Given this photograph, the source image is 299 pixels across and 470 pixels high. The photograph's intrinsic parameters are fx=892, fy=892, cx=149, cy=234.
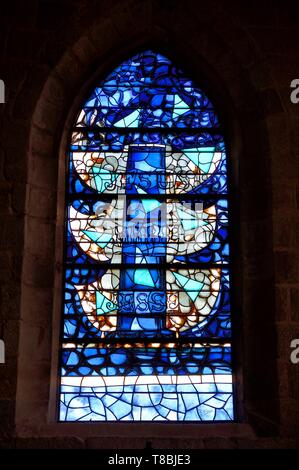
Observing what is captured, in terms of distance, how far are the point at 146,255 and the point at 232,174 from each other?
83 cm

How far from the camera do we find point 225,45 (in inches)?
242

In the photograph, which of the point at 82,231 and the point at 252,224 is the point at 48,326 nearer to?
the point at 82,231

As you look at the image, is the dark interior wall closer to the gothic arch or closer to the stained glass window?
the gothic arch

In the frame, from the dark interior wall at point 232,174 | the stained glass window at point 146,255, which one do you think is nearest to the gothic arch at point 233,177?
the dark interior wall at point 232,174

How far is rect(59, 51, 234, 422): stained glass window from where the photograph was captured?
18.3ft

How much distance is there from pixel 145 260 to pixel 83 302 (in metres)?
0.50

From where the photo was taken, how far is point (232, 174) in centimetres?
612

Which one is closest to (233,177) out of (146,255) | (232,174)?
(232,174)

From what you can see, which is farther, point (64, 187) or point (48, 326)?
point (64, 187)

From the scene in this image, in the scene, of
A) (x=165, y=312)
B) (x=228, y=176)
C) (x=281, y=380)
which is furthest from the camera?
(x=228, y=176)

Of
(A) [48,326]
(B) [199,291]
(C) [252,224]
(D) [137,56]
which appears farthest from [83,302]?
(D) [137,56]

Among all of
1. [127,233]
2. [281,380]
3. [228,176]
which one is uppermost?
[228,176]

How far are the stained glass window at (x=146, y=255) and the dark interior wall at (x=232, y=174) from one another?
0.41 feet

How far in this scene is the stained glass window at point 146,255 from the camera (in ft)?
18.3
